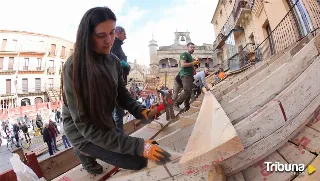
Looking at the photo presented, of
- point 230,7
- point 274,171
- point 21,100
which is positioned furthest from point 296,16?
point 21,100

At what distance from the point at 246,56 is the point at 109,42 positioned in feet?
47.2

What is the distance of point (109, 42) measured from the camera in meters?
1.53

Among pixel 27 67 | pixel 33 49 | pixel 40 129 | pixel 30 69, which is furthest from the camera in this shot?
pixel 33 49

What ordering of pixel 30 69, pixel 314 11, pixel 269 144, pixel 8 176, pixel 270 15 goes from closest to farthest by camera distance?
pixel 269 144 → pixel 8 176 → pixel 314 11 → pixel 270 15 → pixel 30 69

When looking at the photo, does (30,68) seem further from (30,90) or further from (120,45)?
(120,45)

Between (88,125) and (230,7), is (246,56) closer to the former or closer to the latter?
(230,7)

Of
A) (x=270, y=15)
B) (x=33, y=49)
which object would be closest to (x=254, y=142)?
(x=270, y=15)

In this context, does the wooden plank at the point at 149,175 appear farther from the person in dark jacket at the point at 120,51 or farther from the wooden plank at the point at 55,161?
the wooden plank at the point at 55,161

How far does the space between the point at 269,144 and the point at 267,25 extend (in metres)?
13.3

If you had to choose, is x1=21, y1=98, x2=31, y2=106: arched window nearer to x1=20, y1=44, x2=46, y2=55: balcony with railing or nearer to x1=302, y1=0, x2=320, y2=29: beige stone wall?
x1=20, y1=44, x2=46, y2=55: balcony with railing

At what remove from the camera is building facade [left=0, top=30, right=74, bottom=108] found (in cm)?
3394

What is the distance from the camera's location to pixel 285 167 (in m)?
1.18

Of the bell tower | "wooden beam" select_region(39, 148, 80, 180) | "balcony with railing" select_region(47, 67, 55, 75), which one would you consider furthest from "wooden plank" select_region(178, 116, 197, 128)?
the bell tower

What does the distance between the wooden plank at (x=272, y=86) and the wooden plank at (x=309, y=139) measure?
16.9 inches
